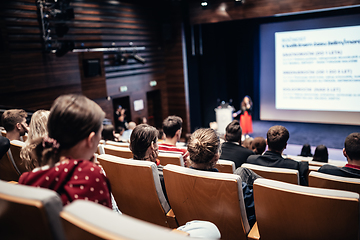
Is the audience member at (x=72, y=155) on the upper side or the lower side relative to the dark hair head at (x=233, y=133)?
upper

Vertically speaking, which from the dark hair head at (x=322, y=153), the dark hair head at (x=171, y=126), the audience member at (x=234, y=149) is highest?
the dark hair head at (x=171, y=126)

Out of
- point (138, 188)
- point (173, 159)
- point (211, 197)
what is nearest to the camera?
point (211, 197)

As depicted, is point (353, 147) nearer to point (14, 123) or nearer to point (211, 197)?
point (211, 197)

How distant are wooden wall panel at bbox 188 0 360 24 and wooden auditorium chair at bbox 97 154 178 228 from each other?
5916 millimetres

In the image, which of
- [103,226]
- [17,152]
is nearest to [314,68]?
[17,152]

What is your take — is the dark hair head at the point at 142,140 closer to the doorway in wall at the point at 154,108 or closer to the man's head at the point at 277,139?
the man's head at the point at 277,139

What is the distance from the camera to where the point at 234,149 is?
3180 mm

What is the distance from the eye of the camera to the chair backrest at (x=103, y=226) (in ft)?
1.99

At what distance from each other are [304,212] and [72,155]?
3.71 feet

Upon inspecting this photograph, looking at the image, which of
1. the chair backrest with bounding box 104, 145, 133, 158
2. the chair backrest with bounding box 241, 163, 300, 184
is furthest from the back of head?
the chair backrest with bounding box 241, 163, 300, 184

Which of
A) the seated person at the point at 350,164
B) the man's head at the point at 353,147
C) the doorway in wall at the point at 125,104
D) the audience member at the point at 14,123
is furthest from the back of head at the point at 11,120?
the doorway in wall at the point at 125,104

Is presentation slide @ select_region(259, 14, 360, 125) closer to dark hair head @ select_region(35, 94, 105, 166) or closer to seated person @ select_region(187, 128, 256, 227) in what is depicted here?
seated person @ select_region(187, 128, 256, 227)

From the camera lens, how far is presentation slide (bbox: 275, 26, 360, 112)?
23.4ft

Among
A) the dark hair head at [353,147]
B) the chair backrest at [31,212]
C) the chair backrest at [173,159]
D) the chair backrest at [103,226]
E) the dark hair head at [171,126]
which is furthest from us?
the dark hair head at [171,126]
